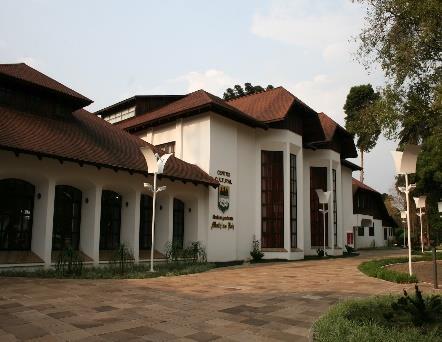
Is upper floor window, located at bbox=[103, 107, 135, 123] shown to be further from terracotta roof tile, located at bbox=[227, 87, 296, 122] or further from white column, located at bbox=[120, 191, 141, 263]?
white column, located at bbox=[120, 191, 141, 263]

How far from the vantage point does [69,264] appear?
12672 mm

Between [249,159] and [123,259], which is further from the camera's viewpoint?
[249,159]

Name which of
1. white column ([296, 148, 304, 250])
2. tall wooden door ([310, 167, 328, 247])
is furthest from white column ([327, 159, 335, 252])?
white column ([296, 148, 304, 250])

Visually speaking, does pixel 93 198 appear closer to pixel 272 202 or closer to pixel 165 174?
pixel 165 174

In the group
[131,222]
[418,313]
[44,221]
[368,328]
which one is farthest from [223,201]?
[368,328]

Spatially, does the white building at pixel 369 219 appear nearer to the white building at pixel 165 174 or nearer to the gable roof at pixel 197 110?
the white building at pixel 165 174

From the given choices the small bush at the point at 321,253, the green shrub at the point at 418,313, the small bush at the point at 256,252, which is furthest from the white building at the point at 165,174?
the green shrub at the point at 418,313

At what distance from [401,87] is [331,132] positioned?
12.7m

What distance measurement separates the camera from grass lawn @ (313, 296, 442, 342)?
195 inches

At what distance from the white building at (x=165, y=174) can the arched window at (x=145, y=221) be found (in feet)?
0.20

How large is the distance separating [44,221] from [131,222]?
13.0 ft

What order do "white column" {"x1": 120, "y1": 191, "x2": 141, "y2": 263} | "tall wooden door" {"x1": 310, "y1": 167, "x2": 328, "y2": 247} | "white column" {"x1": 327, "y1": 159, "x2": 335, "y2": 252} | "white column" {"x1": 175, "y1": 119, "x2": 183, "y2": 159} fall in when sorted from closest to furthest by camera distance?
1. "white column" {"x1": 120, "y1": 191, "x2": 141, "y2": 263}
2. "white column" {"x1": 175, "y1": 119, "x2": 183, "y2": 159}
3. "tall wooden door" {"x1": 310, "y1": 167, "x2": 328, "y2": 247}
4. "white column" {"x1": 327, "y1": 159, "x2": 335, "y2": 252}

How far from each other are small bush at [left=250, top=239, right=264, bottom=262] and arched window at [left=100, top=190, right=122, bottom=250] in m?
7.51

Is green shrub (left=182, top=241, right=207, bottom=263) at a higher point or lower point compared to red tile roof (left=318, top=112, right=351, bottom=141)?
lower
